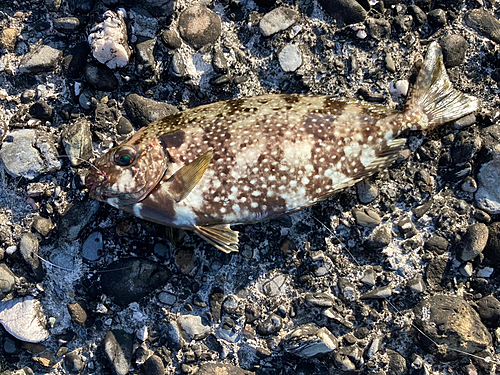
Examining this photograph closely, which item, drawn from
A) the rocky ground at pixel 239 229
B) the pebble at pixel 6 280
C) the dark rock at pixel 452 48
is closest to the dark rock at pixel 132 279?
the rocky ground at pixel 239 229

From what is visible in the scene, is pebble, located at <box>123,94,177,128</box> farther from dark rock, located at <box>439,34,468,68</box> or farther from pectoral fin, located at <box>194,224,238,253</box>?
dark rock, located at <box>439,34,468,68</box>

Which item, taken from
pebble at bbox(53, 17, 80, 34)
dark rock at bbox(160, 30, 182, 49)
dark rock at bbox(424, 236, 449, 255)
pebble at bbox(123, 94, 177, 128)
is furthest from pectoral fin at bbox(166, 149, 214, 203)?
dark rock at bbox(424, 236, 449, 255)

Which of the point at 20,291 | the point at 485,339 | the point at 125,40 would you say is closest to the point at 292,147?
the point at 125,40

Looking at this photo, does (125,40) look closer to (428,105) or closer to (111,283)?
(111,283)

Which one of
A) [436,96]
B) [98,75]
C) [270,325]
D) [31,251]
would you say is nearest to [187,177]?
[98,75]

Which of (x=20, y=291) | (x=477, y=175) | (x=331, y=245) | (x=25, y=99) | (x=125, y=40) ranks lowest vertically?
(x=20, y=291)

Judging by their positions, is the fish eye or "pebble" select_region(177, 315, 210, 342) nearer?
the fish eye
